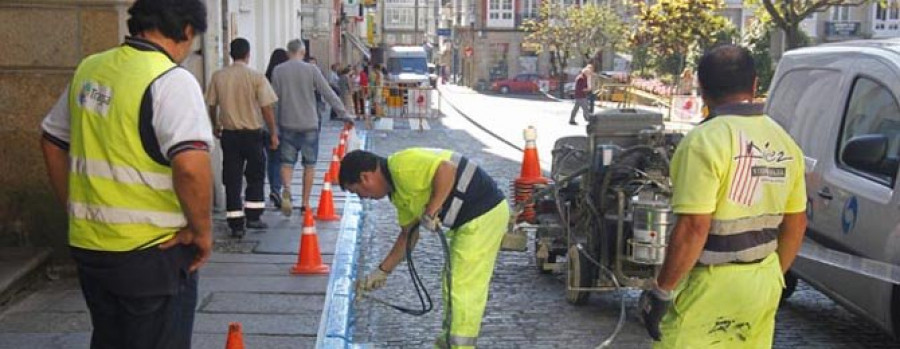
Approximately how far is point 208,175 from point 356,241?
19.9ft

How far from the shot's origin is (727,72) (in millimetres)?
3416

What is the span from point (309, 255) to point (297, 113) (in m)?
2.54

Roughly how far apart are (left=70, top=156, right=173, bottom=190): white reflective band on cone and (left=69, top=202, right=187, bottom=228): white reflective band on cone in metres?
0.10

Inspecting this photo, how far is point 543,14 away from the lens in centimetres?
6381

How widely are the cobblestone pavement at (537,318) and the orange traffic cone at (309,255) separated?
1.77 ft

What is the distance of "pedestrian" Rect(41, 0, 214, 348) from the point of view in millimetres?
3303

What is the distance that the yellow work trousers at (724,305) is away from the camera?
134 inches

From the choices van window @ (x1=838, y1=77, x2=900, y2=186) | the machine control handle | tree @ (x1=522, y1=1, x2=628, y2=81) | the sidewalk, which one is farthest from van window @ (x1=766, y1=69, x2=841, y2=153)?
tree @ (x1=522, y1=1, x2=628, y2=81)

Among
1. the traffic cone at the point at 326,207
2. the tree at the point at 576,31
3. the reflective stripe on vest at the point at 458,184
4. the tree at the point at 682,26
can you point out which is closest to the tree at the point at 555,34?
the tree at the point at 576,31

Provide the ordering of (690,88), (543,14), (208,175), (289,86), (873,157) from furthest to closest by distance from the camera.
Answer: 1. (543,14)
2. (690,88)
3. (289,86)
4. (873,157)
5. (208,175)

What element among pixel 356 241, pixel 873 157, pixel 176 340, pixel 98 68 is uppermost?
pixel 98 68

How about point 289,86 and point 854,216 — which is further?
point 289,86

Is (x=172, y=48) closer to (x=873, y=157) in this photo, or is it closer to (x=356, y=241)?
(x=873, y=157)

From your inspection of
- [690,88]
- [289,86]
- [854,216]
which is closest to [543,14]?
[690,88]
